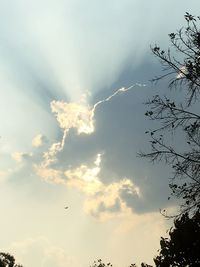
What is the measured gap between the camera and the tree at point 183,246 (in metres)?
38.4

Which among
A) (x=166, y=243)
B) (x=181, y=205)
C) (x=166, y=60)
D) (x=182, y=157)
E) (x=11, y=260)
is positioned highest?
(x=11, y=260)

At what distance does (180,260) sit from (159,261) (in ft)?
7.92

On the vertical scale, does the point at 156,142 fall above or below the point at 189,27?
below

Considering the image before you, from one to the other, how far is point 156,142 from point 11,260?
4821 cm

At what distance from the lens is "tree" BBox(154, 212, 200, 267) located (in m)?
38.4

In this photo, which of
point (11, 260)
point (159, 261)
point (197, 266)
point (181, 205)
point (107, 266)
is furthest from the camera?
point (107, 266)

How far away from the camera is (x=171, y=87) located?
47.3 ft

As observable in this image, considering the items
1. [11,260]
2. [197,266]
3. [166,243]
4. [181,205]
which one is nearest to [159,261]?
[166,243]

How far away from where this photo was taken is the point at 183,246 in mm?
39500

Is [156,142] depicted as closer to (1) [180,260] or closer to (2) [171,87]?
(2) [171,87]

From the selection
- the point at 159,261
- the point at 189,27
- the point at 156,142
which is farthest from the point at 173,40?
the point at 159,261

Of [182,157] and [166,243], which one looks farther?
[166,243]

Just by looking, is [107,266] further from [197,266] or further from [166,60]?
[166,60]

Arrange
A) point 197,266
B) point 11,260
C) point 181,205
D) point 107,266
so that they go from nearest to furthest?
point 181,205 < point 197,266 < point 11,260 < point 107,266
